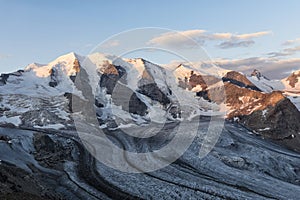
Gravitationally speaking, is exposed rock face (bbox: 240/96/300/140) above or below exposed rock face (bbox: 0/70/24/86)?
below

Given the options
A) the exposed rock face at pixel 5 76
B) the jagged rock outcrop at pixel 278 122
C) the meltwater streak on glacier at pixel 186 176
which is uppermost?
the meltwater streak on glacier at pixel 186 176

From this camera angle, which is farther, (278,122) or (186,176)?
(278,122)

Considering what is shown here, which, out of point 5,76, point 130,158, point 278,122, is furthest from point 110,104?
point 130,158

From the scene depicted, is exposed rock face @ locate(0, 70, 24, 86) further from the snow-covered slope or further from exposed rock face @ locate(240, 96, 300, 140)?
exposed rock face @ locate(240, 96, 300, 140)

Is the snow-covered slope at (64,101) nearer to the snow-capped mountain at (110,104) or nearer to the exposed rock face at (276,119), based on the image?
the snow-capped mountain at (110,104)

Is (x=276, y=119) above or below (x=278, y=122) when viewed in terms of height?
above

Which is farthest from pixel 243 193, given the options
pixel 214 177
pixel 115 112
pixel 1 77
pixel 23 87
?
pixel 1 77

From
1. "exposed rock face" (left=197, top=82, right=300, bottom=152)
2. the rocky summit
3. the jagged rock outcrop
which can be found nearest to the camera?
the rocky summit

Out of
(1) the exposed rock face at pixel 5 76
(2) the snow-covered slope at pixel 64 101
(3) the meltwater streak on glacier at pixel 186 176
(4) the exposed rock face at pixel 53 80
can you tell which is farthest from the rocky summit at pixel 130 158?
(4) the exposed rock face at pixel 53 80

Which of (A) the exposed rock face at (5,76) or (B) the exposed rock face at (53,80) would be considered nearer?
(A) the exposed rock face at (5,76)

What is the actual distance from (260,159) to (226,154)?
21.1ft

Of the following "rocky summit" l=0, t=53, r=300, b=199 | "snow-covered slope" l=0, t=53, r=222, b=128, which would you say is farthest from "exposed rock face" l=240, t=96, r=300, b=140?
"snow-covered slope" l=0, t=53, r=222, b=128

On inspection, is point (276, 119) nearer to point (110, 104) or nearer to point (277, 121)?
point (277, 121)

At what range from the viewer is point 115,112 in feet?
458
